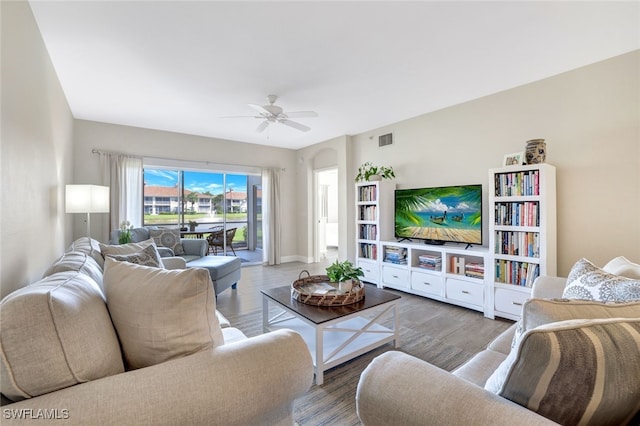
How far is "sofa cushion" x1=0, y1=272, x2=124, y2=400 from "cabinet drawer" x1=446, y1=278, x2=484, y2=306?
10.8 feet

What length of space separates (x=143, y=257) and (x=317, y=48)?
223 cm

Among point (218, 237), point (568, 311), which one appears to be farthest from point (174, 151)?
point (568, 311)

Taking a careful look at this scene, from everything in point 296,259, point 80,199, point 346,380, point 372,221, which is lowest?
point 346,380

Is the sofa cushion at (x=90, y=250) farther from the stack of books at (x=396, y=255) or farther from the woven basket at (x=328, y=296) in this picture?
the stack of books at (x=396, y=255)

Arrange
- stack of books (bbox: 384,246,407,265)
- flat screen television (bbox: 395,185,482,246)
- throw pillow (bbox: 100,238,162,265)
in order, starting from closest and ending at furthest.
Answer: throw pillow (bbox: 100,238,162,265)
flat screen television (bbox: 395,185,482,246)
stack of books (bbox: 384,246,407,265)

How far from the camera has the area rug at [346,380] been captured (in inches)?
62.7

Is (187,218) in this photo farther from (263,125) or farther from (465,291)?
(465,291)

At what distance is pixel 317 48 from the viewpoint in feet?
7.95

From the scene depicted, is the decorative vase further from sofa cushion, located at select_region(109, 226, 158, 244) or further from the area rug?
sofa cushion, located at select_region(109, 226, 158, 244)

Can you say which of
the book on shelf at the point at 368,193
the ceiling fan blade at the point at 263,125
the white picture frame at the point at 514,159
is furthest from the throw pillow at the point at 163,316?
the book on shelf at the point at 368,193

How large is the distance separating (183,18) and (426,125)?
3.24 metres

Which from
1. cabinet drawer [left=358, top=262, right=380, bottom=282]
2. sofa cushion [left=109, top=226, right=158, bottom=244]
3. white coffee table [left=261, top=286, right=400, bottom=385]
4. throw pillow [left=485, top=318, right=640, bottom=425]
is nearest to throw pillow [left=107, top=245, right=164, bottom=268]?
white coffee table [left=261, top=286, right=400, bottom=385]

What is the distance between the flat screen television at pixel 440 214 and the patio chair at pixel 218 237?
357 centimetres

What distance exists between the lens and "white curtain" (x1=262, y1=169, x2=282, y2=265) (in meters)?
5.99
